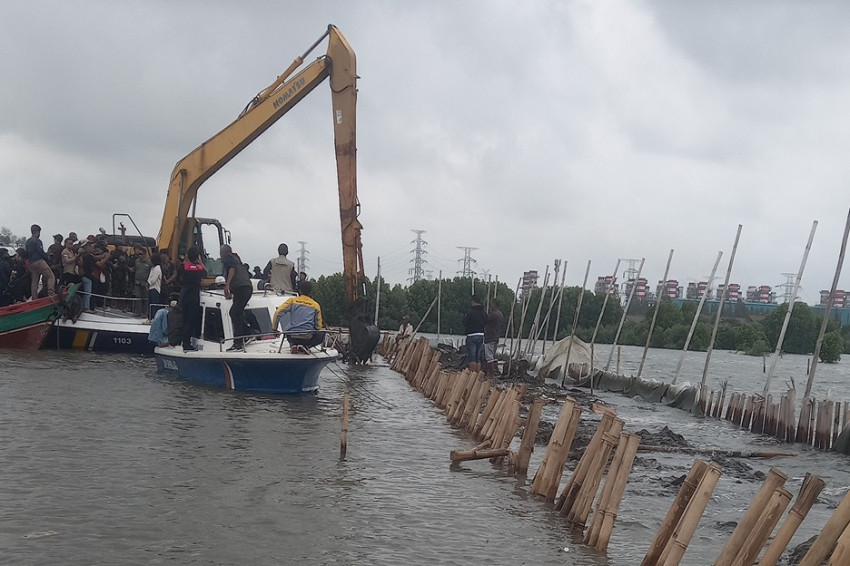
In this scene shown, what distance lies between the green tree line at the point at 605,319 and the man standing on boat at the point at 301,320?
45.9 m

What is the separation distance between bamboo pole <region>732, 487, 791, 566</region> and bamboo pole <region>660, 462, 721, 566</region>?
1.63ft

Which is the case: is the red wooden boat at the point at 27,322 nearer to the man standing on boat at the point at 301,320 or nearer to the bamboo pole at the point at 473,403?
the man standing on boat at the point at 301,320

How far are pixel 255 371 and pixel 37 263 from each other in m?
8.21

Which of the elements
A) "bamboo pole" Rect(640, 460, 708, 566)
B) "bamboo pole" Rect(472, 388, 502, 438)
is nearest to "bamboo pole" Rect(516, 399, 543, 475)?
"bamboo pole" Rect(472, 388, 502, 438)

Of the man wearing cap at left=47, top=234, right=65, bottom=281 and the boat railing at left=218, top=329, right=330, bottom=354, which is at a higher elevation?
the man wearing cap at left=47, top=234, right=65, bottom=281

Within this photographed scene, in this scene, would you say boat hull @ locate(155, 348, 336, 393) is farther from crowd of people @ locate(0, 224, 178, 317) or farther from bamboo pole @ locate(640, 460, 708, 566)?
bamboo pole @ locate(640, 460, 708, 566)

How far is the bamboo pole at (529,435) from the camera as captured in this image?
11.7 m

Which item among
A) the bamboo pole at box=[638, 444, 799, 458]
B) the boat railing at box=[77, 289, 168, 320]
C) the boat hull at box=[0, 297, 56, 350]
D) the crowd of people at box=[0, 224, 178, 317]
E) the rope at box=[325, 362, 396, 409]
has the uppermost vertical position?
the crowd of people at box=[0, 224, 178, 317]

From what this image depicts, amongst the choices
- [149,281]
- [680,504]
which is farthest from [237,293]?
[680,504]

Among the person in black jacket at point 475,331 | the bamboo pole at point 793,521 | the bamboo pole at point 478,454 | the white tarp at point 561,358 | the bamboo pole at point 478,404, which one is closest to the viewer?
the bamboo pole at point 793,521

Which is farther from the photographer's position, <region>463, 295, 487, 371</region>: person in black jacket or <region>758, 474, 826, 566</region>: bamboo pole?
<region>463, 295, 487, 371</region>: person in black jacket

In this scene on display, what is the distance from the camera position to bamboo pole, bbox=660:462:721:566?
7156 mm

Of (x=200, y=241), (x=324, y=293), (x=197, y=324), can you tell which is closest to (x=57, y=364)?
(x=197, y=324)

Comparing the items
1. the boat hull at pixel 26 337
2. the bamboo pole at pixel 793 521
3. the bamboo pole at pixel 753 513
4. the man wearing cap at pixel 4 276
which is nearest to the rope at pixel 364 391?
the boat hull at pixel 26 337
